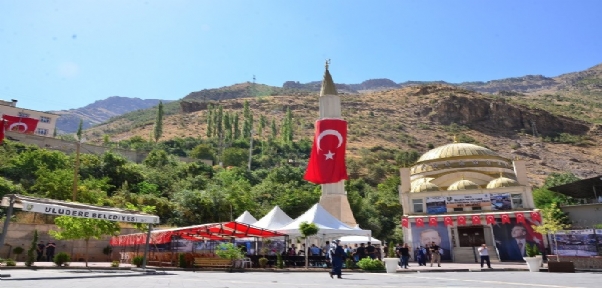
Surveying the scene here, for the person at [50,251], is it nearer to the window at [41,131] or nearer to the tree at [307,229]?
the tree at [307,229]

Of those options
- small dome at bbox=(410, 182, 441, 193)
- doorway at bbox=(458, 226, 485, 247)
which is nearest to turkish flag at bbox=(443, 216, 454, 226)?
doorway at bbox=(458, 226, 485, 247)

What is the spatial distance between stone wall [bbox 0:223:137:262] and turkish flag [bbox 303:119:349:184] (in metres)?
13.9

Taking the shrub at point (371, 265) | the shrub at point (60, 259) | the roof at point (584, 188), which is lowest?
the shrub at point (371, 265)

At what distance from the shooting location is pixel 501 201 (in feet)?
102

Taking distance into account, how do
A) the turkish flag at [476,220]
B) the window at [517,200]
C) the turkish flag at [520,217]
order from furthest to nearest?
the window at [517,200], the turkish flag at [476,220], the turkish flag at [520,217]

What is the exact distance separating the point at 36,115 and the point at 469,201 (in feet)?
210

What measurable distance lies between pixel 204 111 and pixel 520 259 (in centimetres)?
11446

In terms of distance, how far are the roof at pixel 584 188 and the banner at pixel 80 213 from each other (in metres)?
31.4

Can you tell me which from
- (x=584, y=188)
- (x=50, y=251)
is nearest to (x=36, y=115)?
(x=50, y=251)

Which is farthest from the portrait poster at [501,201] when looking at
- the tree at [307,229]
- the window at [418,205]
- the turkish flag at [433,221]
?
the tree at [307,229]

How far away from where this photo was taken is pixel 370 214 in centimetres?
4662

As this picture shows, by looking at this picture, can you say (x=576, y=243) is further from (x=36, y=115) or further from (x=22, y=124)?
(x=36, y=115)

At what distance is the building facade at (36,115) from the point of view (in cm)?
6075

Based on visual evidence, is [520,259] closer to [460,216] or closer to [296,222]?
[460,216]
